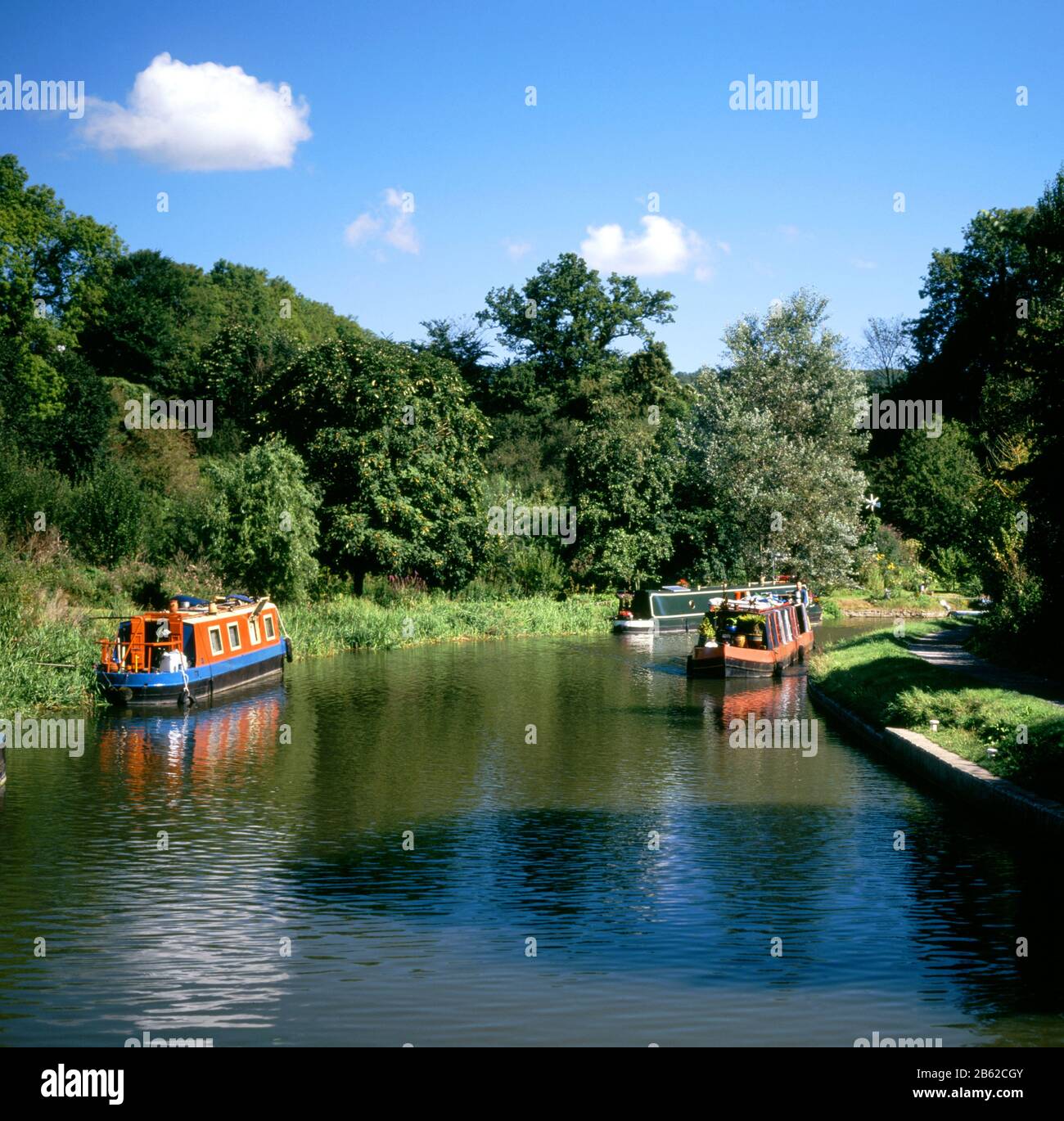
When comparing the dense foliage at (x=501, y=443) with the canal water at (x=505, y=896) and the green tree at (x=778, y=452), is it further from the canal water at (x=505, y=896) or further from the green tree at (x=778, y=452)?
the canal water at (x=505, y=896)

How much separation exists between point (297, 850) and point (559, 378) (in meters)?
62.6

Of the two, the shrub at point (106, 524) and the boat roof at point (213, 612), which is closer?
the boat roof at point (213, 612)

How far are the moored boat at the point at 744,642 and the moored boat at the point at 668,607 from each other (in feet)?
34.1

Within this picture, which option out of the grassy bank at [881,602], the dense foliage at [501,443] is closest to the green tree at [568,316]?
the dense foliage at [501,443]

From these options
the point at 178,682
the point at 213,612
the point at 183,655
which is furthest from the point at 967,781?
the point at 213,612

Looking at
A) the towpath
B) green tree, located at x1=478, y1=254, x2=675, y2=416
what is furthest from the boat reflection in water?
green tree, located at x1=478, y1=254, x2=675, y2=416

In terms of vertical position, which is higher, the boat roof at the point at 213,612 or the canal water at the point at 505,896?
the boat roof at the point at 213,612

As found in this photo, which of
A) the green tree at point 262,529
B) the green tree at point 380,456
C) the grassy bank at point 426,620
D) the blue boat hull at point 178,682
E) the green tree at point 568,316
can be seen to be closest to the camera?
the blue boat hull at point 178,682

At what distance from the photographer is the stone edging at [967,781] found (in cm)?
1375

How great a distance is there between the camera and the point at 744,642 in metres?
31.4

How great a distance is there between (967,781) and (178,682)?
15381mm

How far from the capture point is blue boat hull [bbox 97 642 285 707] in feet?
80.6

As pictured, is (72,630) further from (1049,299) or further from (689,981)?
(1049,299)

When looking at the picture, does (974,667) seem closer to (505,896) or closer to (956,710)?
(956,710)
